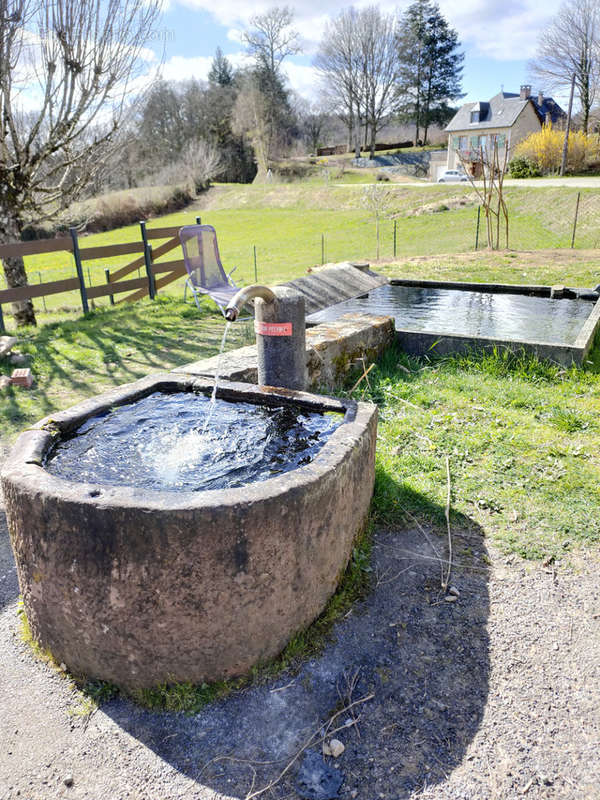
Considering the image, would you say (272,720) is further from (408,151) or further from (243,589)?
(408,151)

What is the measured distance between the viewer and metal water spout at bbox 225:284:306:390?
345 centimetres

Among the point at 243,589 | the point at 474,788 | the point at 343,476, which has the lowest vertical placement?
the point at 474,788

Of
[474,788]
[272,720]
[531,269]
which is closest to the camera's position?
[474,788]

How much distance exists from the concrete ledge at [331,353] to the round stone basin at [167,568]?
5.78ft

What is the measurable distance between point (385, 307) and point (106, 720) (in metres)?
7.06

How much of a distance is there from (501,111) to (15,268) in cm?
4635

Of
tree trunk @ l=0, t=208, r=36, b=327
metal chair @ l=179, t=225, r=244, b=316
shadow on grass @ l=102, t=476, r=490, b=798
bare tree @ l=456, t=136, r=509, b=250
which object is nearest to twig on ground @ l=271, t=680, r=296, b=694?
shadow on grass @ l=102, t=476, r=490, b=798

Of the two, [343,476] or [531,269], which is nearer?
[343,476]

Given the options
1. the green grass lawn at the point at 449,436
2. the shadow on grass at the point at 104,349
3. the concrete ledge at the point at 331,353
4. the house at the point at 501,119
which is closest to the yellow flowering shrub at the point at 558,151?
the house at the point at 501,119

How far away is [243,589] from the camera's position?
7.27 feet

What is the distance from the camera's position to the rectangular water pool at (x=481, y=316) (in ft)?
19.6

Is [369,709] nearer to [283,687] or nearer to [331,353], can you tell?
[283,687]

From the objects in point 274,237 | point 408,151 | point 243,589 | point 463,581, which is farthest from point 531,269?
point 408,151

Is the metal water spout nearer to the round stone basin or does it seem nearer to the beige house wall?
the round stone basin
